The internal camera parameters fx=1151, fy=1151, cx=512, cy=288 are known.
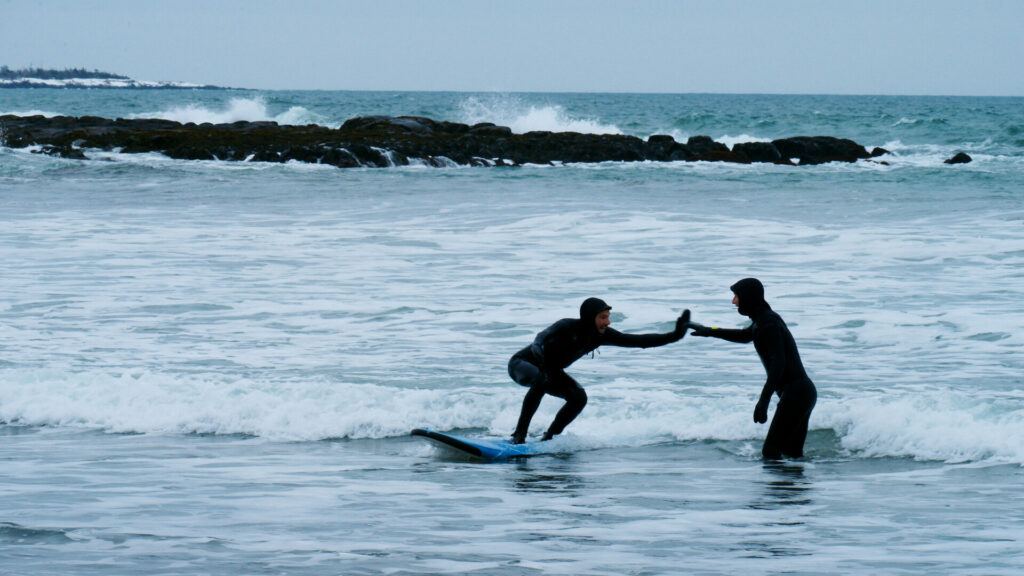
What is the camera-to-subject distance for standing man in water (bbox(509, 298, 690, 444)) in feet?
29.0

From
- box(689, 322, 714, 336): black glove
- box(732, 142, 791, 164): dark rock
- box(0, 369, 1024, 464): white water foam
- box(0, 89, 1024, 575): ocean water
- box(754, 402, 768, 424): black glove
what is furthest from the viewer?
box(732, 142, 791, 164): dark rock

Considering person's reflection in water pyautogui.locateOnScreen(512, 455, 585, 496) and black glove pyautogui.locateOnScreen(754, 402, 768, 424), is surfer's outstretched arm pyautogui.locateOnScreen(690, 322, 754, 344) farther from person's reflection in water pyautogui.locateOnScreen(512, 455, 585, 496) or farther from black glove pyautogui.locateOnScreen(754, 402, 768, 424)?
person's reflection in water pyautogui.locateOnScreen(512, 455, 585, 496)

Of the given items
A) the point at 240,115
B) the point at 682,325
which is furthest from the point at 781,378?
the point at 240,115

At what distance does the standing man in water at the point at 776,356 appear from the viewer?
834 centimetres

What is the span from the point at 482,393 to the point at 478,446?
202 centimetres

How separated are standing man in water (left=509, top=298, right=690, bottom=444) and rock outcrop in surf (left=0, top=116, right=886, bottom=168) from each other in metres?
33.0

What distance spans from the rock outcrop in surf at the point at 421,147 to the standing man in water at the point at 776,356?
111ft

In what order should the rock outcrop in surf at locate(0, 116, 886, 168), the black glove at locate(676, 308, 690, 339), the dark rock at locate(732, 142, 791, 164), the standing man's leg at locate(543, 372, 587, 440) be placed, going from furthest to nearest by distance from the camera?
the dark rock at locate(732, 142, 791, 164)
the rock outcrop in surf at locate(0, 116, 886, 168)
the standing man's leg at locate(543, 372, 587, 440)
the black glove at locate(676, 308, 690, 339)

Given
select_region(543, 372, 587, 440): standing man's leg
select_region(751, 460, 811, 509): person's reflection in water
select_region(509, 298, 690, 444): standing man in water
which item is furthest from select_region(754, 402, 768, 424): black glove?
select_region(543, 372, 587, 440): standing man's leg

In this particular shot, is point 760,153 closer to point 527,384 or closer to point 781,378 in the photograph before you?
point 527,384

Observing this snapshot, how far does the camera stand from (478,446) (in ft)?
29.1

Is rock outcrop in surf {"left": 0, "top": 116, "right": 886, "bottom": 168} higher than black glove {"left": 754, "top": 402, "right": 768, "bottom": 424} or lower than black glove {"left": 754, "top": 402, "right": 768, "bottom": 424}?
higher

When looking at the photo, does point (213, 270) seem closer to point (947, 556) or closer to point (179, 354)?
point (179, 354)

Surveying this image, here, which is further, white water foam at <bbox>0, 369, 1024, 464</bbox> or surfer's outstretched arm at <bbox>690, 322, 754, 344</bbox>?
white water foam at <bbox>0, 369, 1024, 464</bbox>
